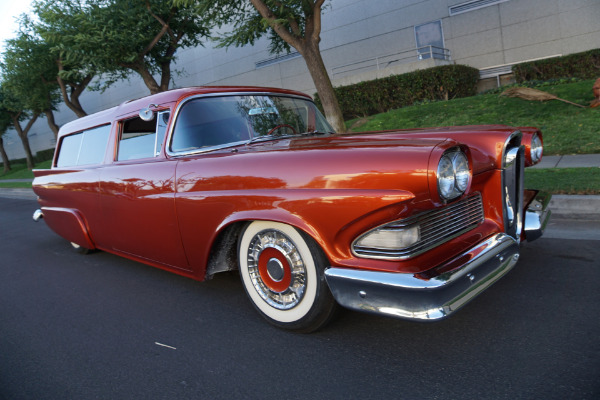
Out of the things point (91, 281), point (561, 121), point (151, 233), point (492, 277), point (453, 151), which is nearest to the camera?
point (453, 151)

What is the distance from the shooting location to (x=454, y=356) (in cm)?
231

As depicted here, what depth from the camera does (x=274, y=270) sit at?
8.84ft

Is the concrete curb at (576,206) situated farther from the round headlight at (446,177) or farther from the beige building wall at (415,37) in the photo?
the beige building wall at (415,37)

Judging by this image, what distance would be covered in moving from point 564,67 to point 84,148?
15.4m

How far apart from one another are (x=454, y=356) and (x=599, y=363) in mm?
644

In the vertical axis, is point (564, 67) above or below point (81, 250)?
above

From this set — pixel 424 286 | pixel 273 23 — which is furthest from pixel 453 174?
pixel 273 23

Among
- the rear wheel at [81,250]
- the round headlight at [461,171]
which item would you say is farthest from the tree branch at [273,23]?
the round headlight at [461,171]

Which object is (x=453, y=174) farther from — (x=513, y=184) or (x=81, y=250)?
(x=81, y=250)

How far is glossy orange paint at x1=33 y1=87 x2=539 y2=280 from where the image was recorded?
214 cm

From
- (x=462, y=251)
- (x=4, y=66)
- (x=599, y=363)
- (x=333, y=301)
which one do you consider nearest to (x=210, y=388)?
(x=333, y=301)

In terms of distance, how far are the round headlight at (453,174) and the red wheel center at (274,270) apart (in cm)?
101

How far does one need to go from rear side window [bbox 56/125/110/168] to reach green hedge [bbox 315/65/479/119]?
11.7 meters

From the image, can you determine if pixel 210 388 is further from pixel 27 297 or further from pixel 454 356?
pixel 27 297
